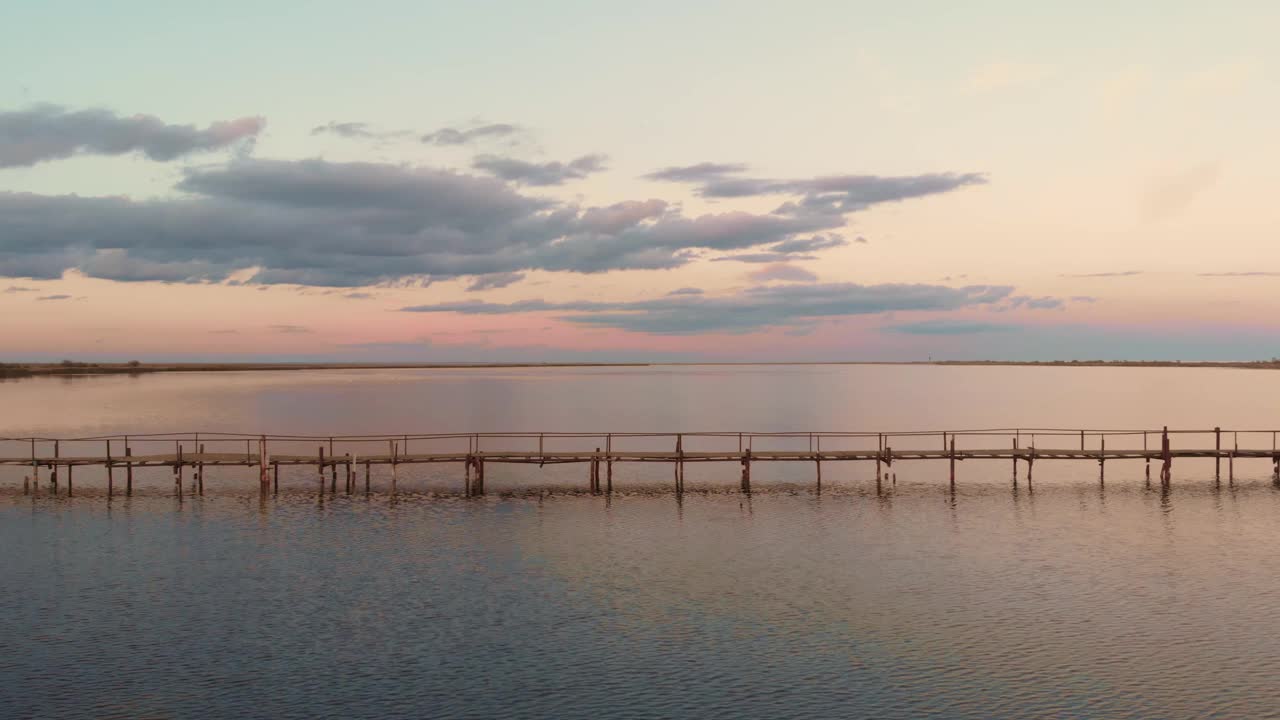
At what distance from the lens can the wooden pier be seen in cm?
5791

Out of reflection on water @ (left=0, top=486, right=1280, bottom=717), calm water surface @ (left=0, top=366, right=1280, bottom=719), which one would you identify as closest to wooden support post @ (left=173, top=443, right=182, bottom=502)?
calm water surface @ (left=0, top=366, right=1280, bottom=719)

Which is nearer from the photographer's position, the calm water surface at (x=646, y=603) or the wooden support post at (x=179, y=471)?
the calm water surface at (x=646, y=603)

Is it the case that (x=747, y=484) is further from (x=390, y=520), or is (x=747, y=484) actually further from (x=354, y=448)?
(x=354, y=448)

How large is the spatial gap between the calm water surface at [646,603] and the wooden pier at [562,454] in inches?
88.5

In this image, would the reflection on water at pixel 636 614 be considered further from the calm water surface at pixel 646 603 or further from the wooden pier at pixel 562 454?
the wooden pier at pixel 562 454

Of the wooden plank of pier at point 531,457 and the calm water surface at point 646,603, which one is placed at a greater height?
the wooden plank of pier at point 531,457

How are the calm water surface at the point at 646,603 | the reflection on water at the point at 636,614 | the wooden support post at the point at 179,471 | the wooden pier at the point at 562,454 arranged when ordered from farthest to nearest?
the wooden pier at the point at 562,454 → the wooden support post at the point at 179,471 → the calm water surface at the point at 646,603 → the reflection on water at the point at 636,614

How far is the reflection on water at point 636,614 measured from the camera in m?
24.2

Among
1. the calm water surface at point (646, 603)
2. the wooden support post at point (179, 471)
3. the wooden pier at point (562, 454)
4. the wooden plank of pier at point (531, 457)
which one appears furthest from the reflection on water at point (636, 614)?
the wooden pier at point (562, 454)

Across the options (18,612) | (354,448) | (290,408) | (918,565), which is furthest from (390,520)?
(290,408)

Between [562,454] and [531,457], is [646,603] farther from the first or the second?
[531,457]

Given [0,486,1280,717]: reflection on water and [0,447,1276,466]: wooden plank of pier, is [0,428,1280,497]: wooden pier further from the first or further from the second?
[0,486,1280,717]: reflection on water

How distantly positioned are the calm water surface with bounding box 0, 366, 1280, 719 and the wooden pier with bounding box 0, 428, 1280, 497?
225 cm

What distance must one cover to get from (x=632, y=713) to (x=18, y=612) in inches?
844
